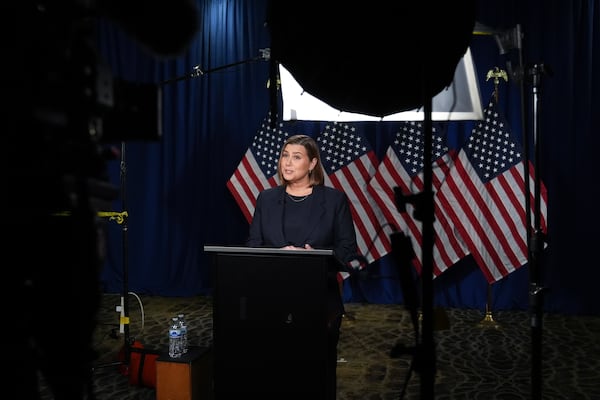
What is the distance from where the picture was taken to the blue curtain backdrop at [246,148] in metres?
4.59

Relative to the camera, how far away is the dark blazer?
287 centimetres

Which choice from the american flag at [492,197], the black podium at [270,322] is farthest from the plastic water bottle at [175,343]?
the american flag at [492,197]

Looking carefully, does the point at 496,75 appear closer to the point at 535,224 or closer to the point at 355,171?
the point at 355,171

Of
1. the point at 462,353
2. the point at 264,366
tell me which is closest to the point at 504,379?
the point at 462,353

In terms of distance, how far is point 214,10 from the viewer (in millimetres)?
5395

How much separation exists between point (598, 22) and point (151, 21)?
4757 millimetres

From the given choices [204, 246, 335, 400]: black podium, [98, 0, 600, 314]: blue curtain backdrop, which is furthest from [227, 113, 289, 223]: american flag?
[204, 246, 335, 400]: black podium

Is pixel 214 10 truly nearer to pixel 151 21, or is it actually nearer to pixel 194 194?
pixel 194 194

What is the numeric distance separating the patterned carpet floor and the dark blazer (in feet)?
2.04

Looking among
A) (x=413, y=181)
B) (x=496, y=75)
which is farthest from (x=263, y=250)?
(x=496, y=75)

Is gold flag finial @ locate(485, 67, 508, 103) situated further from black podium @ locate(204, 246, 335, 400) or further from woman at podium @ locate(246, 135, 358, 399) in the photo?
black podium @ locate(204, 246, 335, 400)

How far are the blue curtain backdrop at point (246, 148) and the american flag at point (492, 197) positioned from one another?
→ 377mm

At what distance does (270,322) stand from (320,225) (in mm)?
713

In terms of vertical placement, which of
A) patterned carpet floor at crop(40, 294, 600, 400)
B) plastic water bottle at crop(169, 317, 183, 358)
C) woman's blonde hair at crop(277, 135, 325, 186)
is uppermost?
woman's blonde hair at crop(277, 135, 325, 186)
